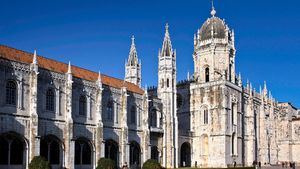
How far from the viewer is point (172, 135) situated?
60.2m

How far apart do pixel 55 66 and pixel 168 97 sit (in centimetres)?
1914

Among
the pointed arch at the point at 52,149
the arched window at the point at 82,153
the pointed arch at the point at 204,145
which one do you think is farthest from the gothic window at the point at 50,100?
the pointed arch at the point at 204,145

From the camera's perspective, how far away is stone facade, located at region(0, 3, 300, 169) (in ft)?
131

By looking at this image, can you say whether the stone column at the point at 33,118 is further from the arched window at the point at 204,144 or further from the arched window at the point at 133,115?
the arched window at the point at 204,144

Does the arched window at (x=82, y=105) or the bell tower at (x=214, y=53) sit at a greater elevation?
the bell tower at (x=214, y=53)

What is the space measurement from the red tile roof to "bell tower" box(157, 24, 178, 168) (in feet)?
13.6

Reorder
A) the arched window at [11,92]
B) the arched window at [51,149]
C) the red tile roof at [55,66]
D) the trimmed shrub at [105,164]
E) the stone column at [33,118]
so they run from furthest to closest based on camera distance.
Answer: the red tile roof at [55,66]
the arched window at [51,149]
the trimmed shrub at [105,164]
the stone column at [33,118]
the arched window at [11,92]

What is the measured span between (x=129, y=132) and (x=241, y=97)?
27.0 metres

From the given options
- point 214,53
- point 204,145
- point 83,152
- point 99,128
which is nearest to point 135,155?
point 99,128

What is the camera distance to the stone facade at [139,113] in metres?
40.1

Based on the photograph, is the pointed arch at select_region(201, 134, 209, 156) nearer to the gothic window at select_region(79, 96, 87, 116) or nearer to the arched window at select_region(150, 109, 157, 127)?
the arched window at select_region(150, 109, 157, 127)

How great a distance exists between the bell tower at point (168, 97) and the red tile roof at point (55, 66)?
4142 mm

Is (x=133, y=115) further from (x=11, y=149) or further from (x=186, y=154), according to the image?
(x=11, y=149)

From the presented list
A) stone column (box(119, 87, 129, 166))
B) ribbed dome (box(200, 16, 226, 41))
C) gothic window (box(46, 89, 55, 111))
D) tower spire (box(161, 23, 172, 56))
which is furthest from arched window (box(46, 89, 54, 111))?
ribbed dome (box(200, 16, 226, 41))
